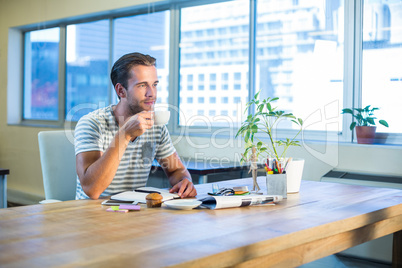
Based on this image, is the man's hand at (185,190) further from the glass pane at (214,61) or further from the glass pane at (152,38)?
the glass pane at (152,38)

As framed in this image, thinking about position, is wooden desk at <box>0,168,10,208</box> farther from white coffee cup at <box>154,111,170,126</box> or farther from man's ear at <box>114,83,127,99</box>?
white coffee cup at <box>154,111,170,126</box>

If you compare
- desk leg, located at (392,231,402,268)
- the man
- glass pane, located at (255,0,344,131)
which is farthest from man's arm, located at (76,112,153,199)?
glass pane, located at (255,0,344,131)

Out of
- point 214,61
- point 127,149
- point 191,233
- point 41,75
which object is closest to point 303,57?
point 214,61

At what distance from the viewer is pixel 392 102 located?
2902 millimetres

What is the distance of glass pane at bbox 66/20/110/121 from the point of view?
15.4ft

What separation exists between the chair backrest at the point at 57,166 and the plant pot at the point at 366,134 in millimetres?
1709

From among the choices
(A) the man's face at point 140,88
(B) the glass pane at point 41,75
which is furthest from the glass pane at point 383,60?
(B) the glass pane at point 41,75

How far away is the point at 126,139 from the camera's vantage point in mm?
1803

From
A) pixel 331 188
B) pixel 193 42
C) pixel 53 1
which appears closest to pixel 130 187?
pixel 331 188

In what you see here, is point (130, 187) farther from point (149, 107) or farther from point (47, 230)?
point (47, 230)

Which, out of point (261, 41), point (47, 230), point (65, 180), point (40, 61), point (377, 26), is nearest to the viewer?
point (47, 230)

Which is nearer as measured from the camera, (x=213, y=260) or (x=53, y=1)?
(x=213, y=260)

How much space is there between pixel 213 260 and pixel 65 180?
144cm

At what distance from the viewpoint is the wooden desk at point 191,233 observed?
968mm
